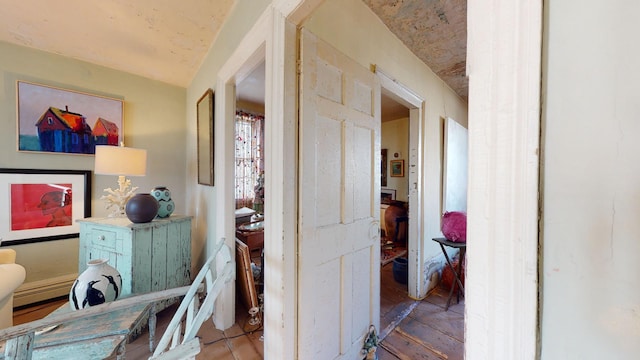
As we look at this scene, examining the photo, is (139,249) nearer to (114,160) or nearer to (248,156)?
(114,160)

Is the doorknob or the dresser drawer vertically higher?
the doorknob

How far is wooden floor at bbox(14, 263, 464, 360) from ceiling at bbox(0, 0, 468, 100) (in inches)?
92.3

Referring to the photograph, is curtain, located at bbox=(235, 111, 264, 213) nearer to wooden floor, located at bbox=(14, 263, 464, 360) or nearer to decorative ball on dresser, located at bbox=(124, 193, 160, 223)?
decorative ball on dresser, located at bbox=(124, 193, 160, 223)

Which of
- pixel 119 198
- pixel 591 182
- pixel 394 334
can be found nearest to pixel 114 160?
pixel 119 198

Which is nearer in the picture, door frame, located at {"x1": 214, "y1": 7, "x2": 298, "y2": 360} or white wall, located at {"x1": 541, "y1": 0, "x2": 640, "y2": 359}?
white wall, located at {"x1": 541, "y1": 0, "x2": 640, "y2": 359}

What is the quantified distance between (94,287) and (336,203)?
1479mm

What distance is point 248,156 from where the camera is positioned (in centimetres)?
331

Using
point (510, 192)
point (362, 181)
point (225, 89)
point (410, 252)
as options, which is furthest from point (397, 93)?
point (510, 192)

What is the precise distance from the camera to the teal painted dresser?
166cm

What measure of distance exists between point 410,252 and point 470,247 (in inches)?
83.0

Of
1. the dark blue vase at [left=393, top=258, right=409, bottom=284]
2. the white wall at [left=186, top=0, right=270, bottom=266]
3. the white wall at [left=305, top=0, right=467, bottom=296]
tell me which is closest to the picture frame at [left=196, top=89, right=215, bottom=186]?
the white wall at [left=186, top=0, right=270, bottom=266]

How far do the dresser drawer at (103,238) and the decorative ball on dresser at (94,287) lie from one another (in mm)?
442

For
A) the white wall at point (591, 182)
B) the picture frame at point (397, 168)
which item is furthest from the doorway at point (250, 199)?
the picture frame at point (397, 168)

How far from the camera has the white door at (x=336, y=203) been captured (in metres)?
1.13
